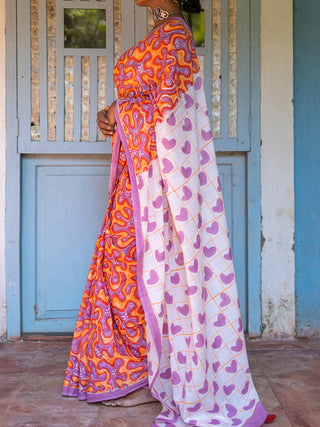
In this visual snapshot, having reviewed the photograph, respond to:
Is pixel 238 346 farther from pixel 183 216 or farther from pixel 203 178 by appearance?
pixel 203 178

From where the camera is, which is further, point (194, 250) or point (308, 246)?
point (308, 246)

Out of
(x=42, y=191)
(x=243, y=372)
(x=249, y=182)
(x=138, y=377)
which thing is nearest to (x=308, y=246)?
(x=249, y=182)

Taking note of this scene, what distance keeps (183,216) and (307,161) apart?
4.72 feet

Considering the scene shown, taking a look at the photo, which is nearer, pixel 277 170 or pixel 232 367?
pixel 232 367

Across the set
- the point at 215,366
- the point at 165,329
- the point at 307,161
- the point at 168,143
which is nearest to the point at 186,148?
the point at 168,143

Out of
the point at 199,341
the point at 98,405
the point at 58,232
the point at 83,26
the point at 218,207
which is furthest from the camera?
the point at 58,232

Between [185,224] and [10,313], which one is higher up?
[185,224]

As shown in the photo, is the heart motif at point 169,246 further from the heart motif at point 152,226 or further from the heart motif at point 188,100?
the heart motif at point 188,100

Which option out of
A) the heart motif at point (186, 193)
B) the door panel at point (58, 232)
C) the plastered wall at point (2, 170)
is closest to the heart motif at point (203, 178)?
the heart motif at point (186, 193)

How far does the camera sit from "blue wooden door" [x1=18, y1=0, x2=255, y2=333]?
2.86 m

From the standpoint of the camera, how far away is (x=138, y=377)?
2037 mm

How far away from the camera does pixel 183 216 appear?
1848 millimetres

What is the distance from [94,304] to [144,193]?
1.88ft

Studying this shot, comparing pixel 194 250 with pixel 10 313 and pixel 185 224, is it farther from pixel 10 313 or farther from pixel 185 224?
pixel 10 313
